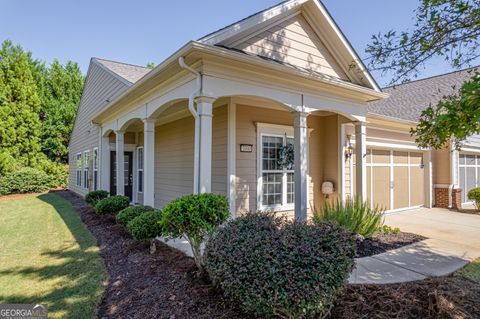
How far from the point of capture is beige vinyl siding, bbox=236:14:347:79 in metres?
5.79

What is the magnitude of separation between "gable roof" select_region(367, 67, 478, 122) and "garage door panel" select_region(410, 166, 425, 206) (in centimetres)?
210

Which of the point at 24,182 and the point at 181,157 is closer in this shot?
the point at 181,157

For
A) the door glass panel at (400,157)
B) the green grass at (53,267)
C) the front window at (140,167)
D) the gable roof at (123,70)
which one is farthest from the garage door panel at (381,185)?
the gable roof at (123,70)

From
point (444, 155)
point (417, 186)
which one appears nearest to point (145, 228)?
point (417, 186)

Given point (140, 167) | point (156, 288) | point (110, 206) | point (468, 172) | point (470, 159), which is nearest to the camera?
point (156, 288)

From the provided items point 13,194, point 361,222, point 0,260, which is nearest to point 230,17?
point 361,222

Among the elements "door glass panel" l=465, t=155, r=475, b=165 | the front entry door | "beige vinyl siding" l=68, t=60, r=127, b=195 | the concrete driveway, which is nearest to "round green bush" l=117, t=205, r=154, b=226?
"beige vinyl siding" l=68, t=60, r=127, b=195

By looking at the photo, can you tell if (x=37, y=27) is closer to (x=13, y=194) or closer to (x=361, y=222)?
(x=13, y=194)

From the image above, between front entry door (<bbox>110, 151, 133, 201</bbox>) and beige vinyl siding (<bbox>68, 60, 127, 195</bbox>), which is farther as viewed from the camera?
front entry door (<bbox>110, 151, 133, 201</bbox>)

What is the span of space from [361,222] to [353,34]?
4.99 m

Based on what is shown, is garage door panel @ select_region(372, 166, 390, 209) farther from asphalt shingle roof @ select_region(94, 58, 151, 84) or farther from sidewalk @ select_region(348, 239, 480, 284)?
asphalt shingle roof @ select_region(94, 58, 151, 84)

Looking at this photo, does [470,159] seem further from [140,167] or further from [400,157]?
[140,167]

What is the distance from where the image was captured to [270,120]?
710cm

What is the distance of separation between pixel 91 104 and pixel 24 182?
7.30 metres
